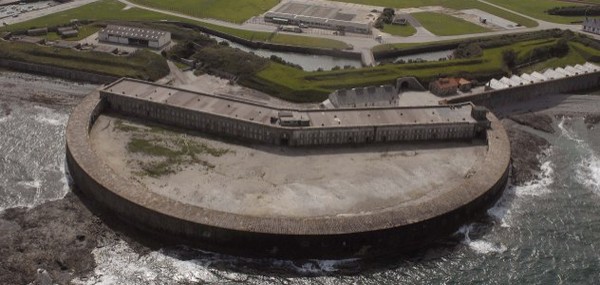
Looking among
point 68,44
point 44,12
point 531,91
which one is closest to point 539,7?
point 531,91

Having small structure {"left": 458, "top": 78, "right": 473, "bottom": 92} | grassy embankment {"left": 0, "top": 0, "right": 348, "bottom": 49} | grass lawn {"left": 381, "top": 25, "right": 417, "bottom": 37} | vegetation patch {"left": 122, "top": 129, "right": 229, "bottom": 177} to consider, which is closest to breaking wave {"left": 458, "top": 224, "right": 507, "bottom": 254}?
vegetation patch {"left": 122, "top": 129, "right": 229, "bottom": 177}

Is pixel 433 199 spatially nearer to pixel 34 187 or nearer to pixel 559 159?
pixel 559 159

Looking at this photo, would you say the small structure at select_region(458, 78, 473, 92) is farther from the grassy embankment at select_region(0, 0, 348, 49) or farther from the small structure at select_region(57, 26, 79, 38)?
the small structure at select_region(57, 26, 79, 38)

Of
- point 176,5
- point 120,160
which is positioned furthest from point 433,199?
point 176,5

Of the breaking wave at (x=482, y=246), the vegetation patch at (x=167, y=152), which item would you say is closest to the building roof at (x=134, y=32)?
the vegetation patch at (x=167, y=152)

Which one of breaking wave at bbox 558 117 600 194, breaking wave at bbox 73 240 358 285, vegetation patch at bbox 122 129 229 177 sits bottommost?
breaking wave at bbox 73 240 358 285

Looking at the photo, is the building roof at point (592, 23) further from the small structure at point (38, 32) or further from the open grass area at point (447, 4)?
the small structure at point (38, 32)

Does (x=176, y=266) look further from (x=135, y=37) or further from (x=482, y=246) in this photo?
(x=135, y=37)
